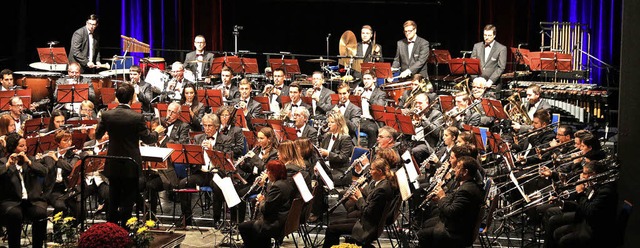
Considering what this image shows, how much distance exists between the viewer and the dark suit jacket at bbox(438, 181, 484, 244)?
898 cm

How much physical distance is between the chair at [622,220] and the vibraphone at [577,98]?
4785 mm

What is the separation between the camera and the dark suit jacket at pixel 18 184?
976 cm

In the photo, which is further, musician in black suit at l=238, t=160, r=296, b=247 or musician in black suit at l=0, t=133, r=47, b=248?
→ musician in black suit at l=0, t=133, r=47, b=248

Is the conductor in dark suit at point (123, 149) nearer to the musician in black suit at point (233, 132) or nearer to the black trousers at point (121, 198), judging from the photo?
the black trousers at point (121, 198)

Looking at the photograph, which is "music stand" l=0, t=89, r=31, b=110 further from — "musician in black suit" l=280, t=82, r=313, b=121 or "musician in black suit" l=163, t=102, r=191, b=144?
"musician in black suit" l=280, t=82, r=313, b=121

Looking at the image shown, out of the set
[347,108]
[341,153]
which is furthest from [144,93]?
[341,153]

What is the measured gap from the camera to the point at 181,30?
20.2m

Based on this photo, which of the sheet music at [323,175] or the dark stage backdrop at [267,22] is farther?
the dark stage backdrop at [267,22]

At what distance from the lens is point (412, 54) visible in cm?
1473

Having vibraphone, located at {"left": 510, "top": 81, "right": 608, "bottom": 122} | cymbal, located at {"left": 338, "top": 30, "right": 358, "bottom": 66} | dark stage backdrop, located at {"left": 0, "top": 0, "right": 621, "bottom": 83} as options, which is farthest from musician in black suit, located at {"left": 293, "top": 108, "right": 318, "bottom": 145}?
dark stage backdrop, located at {"left": 0, "top": 0, "right": 621, "bottom": 83}

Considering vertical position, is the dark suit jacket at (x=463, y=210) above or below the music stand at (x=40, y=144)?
below

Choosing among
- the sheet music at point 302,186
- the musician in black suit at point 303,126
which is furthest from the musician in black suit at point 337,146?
the sheet music at point 302,186

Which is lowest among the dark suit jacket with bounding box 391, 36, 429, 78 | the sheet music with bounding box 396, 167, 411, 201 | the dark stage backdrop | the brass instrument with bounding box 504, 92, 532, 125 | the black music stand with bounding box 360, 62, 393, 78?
the sheet music with bounding box 396, 167, 411, 201

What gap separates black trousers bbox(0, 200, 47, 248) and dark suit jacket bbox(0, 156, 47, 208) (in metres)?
0.04
